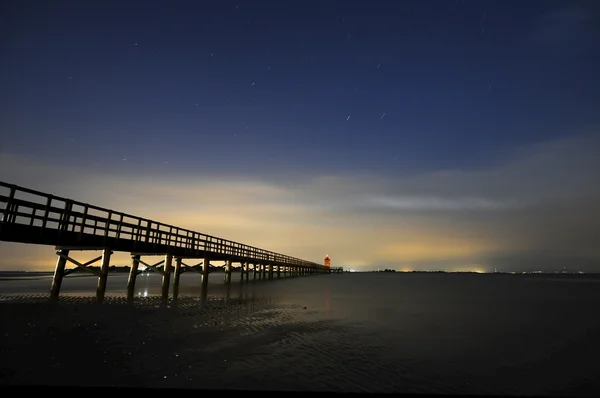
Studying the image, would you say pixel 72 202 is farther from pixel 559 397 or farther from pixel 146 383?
pixel 559 397

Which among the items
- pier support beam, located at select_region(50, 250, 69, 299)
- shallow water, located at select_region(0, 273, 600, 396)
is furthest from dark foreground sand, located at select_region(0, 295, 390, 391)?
pier support beam, located at select_region(50, 250, 69, 299)

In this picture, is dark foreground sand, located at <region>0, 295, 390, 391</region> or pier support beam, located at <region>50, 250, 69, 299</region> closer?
dark foreground sand, located at <region>0, 295, 390, 391</region>

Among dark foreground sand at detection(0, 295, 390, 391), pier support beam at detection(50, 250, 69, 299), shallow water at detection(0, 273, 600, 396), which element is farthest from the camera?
pier support beam at detection(50, 250, 69, 299)

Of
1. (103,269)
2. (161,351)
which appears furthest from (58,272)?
(161,351)

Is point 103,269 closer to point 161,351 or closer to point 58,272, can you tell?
point 58,272

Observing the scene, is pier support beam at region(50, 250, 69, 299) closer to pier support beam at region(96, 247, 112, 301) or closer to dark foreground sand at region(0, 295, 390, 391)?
pier support beam at region(96, 247, 112, 301)

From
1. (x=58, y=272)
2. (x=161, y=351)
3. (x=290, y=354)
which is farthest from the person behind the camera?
(x=58, y=272)

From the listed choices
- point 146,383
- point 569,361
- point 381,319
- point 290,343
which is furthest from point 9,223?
point 569,361

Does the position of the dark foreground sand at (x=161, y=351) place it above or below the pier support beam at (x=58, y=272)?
below

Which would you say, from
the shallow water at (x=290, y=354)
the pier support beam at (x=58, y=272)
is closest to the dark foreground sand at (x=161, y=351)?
the shallow water at (x=290, y=354)

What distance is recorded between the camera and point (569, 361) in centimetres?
767

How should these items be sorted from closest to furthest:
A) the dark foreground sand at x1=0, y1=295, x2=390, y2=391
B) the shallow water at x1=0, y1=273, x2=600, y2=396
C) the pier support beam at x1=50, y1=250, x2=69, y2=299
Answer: the dark foreground sand at x1=0, y1=295, x2=390, y2=391, the shallow water at x1=0, y1=273, x2=600, y2=396, the pier support beam at x1=50, y1=250, x2=69, y2=299

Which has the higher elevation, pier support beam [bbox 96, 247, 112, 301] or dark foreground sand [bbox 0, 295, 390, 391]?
pier support beam [bbox 96, 247, 112, 301]

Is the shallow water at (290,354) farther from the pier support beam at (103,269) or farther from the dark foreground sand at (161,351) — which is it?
the pier support beam at (103,269)
